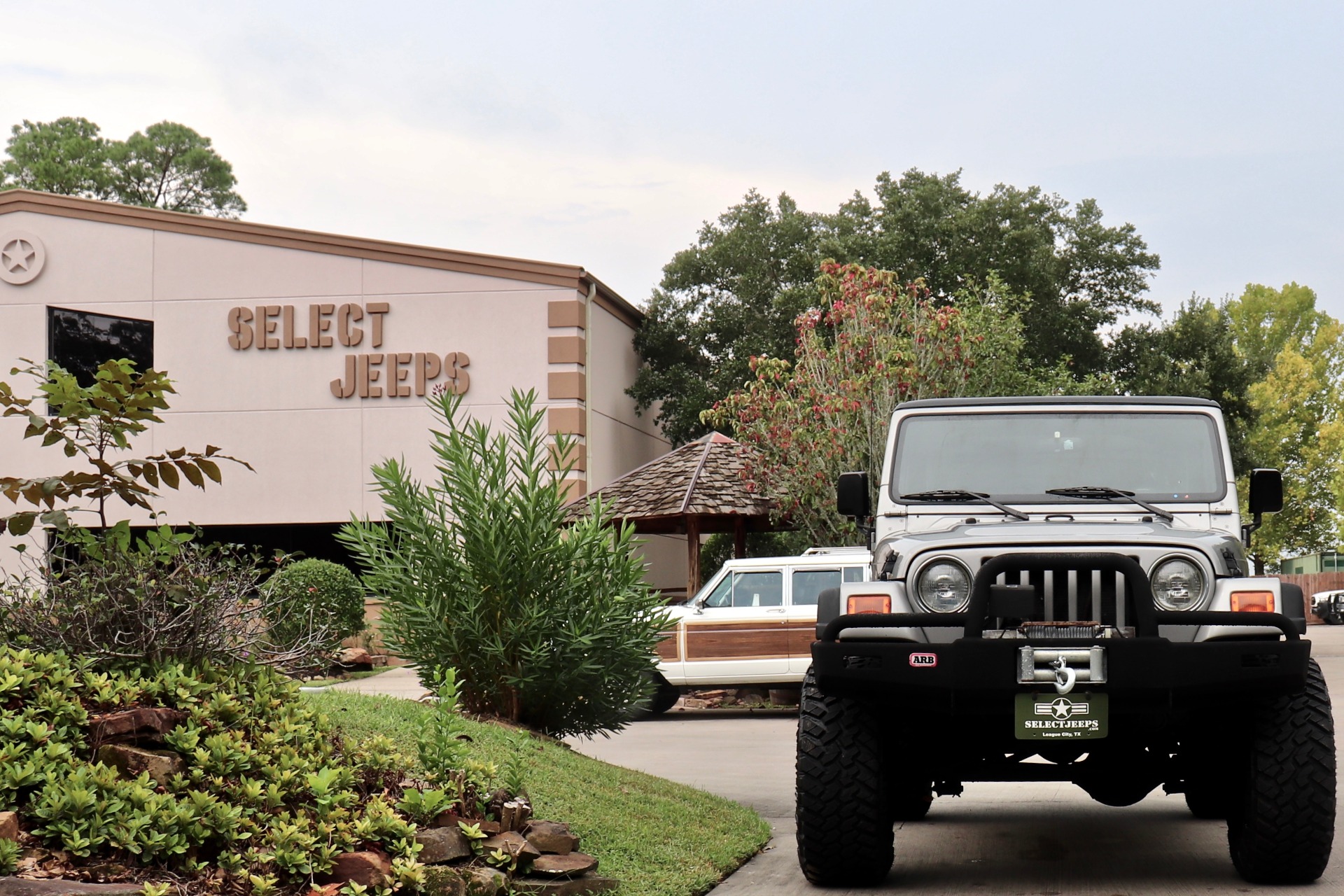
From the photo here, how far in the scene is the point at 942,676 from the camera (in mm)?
6188

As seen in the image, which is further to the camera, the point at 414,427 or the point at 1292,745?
the point at 414,427

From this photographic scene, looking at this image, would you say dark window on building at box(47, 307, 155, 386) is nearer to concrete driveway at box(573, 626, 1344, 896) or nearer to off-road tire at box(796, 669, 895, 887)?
concrete driveway at box(573, 626, 1344, 896)

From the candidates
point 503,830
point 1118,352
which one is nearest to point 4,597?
point 503,830

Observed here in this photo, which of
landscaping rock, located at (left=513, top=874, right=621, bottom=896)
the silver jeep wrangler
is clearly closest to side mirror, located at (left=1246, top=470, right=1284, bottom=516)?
the silver jeep wrangler

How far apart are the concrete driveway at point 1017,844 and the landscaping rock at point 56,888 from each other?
293 cm

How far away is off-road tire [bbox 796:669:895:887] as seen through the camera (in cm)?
664

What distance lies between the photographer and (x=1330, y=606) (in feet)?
165

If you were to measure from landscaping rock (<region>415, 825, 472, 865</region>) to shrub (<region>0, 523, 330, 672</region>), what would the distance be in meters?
1.16

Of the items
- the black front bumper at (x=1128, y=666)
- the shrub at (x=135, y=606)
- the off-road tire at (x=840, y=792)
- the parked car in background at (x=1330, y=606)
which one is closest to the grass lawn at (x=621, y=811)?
the off-road tire at (x=840, y=792)

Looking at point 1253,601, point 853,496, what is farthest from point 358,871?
point 1253,601

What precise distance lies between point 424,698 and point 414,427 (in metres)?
17.1

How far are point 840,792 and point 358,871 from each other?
2236 mm

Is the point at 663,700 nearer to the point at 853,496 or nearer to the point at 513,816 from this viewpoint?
the point at 853,496

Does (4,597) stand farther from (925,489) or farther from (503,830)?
(925,489)
